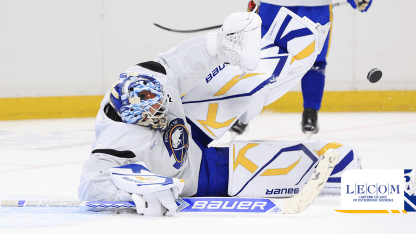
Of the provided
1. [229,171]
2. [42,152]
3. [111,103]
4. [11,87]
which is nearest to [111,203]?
[111,103]

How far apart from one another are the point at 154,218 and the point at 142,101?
307 millimetres

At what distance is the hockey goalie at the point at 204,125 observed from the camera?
1.47 m

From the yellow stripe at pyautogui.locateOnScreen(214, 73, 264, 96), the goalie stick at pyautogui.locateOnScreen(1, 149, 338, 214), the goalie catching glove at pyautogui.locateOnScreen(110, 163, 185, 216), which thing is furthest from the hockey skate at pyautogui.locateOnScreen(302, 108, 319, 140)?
the goalie catching glove at pyautogui.locateOnScreen(110, 163, 185, 216)

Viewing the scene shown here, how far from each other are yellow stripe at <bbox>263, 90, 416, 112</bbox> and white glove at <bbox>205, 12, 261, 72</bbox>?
3768 mm

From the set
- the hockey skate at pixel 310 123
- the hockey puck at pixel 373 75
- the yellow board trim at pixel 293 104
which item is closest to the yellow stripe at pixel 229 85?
the hockey skate at pixel 310 123

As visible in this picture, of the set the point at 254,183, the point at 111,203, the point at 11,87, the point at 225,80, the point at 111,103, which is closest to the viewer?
the point at 111,203

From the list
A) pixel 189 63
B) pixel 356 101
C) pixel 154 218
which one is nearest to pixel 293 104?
pixel 356 101

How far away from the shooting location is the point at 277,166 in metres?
1.75

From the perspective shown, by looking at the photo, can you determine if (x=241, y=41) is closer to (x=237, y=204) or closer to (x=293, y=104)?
(x=237, y=204)

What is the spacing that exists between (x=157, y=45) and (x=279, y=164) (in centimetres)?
389

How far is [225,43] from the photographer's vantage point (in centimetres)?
174

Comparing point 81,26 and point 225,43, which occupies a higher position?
point 81,26

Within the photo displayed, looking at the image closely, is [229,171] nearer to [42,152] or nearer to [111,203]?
[111,203]

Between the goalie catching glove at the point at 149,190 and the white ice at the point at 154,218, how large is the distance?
0.03m
